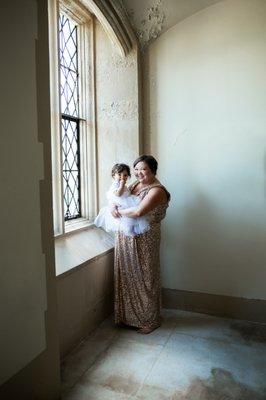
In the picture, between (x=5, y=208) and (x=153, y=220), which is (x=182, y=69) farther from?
(x=5, y=208)

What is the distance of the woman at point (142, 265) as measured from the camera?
112 inches

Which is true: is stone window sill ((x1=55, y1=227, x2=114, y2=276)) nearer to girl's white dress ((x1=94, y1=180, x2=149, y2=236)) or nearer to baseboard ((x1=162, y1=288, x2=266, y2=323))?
girl's white dress ((x1=94, y1=180, x2=149, y2=236))

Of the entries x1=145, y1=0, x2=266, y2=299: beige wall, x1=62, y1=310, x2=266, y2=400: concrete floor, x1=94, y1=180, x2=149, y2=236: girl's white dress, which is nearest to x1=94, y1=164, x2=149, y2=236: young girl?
x1=94, y1=180, x2=149, y2=236: girl's white dress

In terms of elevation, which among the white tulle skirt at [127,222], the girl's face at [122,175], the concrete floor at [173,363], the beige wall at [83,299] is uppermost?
the girl's face at [122,175]

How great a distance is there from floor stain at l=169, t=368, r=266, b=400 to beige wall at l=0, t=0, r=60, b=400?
82 cm

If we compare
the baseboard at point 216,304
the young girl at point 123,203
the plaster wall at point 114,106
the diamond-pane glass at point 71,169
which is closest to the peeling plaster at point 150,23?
the plaster wall at point 114,106

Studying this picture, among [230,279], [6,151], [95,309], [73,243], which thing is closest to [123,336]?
[95,309]

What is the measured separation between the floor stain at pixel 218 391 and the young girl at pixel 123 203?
3.86ft

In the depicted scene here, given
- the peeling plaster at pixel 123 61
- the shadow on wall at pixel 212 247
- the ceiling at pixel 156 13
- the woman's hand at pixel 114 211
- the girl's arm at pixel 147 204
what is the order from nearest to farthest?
the girl's arm at pixel 147 204, the woman's hand at pixel 114 211, the ceiling at pixel 156 13, the shadow on wall at pixel 212 247, the peeling plaster at pixel 123 61

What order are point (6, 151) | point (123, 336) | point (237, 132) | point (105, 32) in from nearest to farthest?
point (6, 151) < point (123, 336) < point (237, 132) < point (105, 32)

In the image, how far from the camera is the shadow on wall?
3.04m

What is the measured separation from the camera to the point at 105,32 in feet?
10.5

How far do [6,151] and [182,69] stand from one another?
215cm

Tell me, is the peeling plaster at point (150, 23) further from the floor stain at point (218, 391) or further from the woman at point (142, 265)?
the floor stain at point (218, 391)
